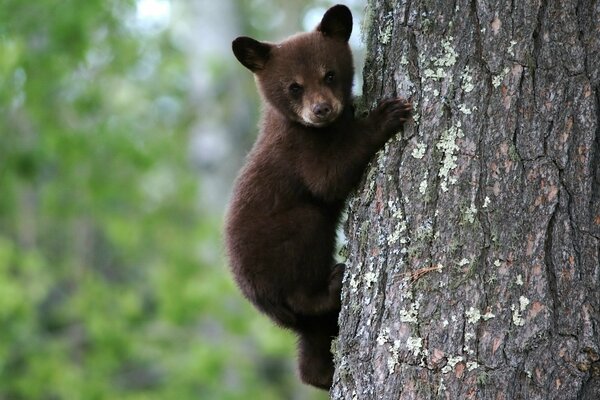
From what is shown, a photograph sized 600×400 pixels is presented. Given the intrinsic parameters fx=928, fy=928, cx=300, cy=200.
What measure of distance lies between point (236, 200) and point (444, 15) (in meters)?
1.60

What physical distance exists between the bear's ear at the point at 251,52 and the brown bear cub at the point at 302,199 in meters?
0.02

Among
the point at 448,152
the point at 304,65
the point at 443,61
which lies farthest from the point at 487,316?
the point at 304,65

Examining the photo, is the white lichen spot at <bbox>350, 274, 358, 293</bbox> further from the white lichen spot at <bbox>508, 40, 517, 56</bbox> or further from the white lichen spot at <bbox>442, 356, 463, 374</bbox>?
the white lichen spot at <bbox>508, 40, 517, 56</bbox>

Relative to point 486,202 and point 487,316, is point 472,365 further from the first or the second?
point 486,202

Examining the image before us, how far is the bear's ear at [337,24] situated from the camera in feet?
15.4

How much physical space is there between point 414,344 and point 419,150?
29.4 inches

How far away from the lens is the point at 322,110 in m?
4.26

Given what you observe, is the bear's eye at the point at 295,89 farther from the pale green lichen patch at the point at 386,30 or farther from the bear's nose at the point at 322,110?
the pale green lichen patch at the point at 386,30

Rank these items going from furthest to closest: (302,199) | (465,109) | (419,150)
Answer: (302,199) < (419,150) < (465,109)

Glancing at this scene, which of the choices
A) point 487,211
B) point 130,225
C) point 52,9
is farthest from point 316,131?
point 130,225

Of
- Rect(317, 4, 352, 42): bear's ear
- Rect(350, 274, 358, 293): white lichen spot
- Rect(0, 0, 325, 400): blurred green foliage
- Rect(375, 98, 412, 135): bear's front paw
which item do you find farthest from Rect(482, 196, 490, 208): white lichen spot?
Rect(0, 0, 325, 400): blurred green foliage

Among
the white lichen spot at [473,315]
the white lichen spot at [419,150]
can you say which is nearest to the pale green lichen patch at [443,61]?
the white lichen spot at [419,150]

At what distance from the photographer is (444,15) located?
11.8ft

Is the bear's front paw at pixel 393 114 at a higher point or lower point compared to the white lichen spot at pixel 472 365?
higher
